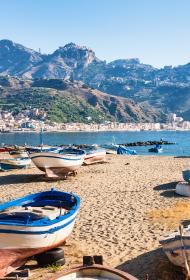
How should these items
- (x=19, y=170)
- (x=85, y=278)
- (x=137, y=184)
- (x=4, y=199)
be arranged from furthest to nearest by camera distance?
1. (x=19, y=170)
2. (x=137, y=184)
3. (x=4, y=199)
4. (x=85, y=278)

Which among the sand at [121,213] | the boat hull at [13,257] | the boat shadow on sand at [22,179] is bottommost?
the boat shadow on sand at [22,179]

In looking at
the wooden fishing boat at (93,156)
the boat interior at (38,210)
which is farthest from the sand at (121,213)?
the wooden fishing boat at (93,156)

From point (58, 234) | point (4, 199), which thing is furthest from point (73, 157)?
point (58, 234)

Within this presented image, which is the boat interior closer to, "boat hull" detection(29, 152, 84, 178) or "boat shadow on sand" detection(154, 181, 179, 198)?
"boat shadow on sand" detection(154, 181, 179, 198)

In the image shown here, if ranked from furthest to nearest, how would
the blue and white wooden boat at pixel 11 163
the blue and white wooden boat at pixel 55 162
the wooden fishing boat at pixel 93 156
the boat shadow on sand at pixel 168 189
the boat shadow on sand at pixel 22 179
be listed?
the wooden fishing boat at pixel 93 156
the blue and white wooden boat at pixel 11 163
the boat shadow on sand at pixel 22 179
the blue and white wooden boat at pixel 55 162
the boat shadow on sand at pixel 168 189

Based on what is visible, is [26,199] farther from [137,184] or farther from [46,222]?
[137,184]

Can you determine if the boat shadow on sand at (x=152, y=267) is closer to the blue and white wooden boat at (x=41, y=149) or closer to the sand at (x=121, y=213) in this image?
the sand at (x=121, y=213)

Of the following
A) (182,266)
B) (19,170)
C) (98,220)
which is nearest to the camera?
(182,266)

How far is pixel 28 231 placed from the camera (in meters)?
10.7

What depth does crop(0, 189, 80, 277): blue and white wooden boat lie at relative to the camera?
34.7 feet

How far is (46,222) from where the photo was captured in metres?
11.3

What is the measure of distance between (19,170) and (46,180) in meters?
8.19

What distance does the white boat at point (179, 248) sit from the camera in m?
9.82

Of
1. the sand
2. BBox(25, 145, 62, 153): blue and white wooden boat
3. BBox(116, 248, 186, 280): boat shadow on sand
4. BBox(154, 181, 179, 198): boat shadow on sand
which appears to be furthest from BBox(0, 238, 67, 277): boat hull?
BBox(25, 145, 62, 153): blue and white wooden boat
